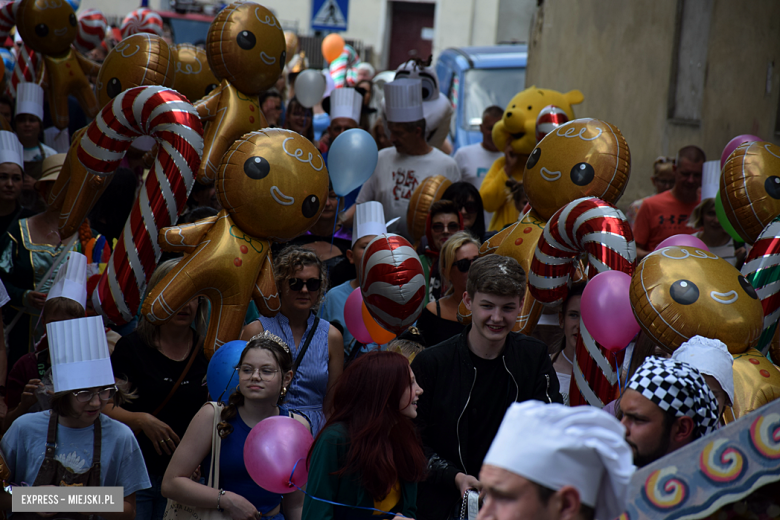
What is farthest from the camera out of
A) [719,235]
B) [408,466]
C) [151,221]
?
[719,235]

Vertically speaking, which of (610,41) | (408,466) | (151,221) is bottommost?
(408,466)

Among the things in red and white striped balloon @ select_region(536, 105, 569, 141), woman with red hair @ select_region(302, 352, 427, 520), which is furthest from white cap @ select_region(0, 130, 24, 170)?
red and white striped balloon @ select_region(536, 105, 569, 141)

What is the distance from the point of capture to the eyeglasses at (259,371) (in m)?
3.15

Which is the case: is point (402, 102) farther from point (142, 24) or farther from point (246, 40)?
point (142, 24)

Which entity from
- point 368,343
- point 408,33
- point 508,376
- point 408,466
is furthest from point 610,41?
point 408,33

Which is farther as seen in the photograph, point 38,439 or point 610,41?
point 610,41

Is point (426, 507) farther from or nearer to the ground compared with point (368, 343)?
nearer to the ground

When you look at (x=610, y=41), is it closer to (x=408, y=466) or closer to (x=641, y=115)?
(x=641, y=115)

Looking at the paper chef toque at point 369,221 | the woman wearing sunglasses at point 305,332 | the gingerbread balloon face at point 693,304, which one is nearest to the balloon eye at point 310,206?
the woman wearing sunglasses at point 305,332

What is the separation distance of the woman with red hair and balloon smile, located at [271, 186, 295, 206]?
1257 millimetres

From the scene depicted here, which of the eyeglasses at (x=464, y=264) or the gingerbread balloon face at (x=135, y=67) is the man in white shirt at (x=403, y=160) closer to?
the eyeglasses at (x=464, y=264)

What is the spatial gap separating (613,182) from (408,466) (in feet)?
6.70

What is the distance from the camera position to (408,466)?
279cm

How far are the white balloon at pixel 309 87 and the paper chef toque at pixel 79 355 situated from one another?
4.23 metres
